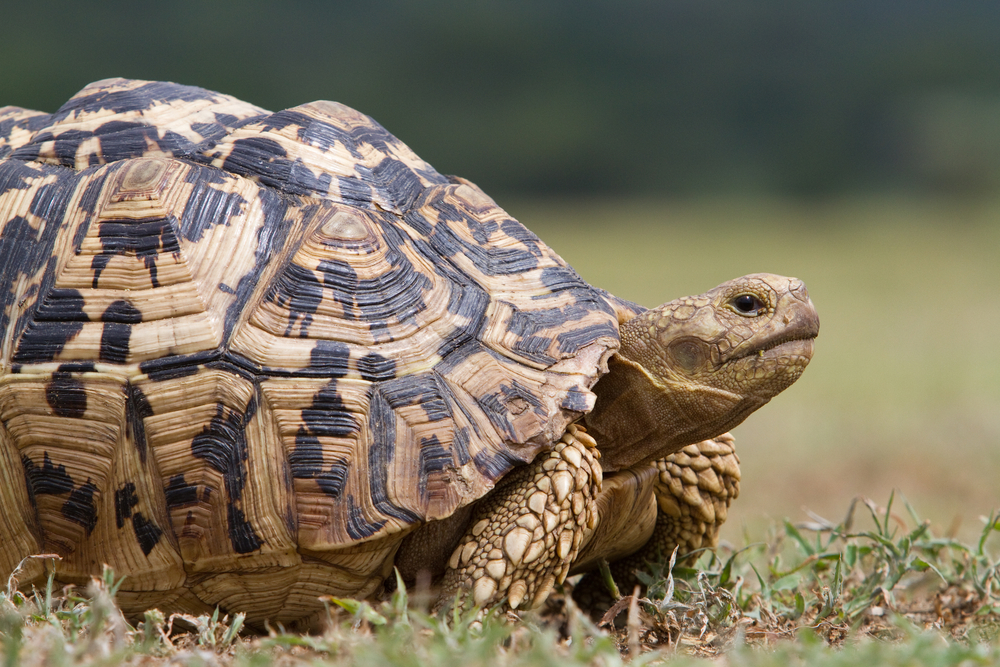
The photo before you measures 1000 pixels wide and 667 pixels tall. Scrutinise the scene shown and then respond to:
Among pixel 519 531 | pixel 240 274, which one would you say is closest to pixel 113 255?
pixel 240 274

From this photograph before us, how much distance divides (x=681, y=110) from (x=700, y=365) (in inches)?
1182

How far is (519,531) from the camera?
216cm

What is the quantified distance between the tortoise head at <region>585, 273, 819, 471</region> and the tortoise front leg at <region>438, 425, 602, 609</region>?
0.88ft

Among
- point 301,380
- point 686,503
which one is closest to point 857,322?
point 686,503

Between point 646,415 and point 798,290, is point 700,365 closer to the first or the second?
point 646,415

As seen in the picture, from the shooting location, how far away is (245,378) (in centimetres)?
214

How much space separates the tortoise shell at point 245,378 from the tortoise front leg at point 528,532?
0.33ft

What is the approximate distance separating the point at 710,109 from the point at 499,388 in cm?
3066

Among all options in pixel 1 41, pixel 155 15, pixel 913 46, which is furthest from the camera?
pixel 913 46

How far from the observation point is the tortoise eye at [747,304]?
2.51 m

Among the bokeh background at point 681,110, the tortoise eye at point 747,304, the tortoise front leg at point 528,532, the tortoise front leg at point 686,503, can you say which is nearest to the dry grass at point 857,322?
the bokeh background at point 681,110

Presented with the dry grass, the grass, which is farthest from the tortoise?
the dry grass

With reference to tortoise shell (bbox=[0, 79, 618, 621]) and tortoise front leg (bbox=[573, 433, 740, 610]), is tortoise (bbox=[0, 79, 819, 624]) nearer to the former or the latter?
tortoise shell (bbox=[0, 79, 618, 621])

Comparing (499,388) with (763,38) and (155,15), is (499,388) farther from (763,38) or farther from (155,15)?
(763,38)
